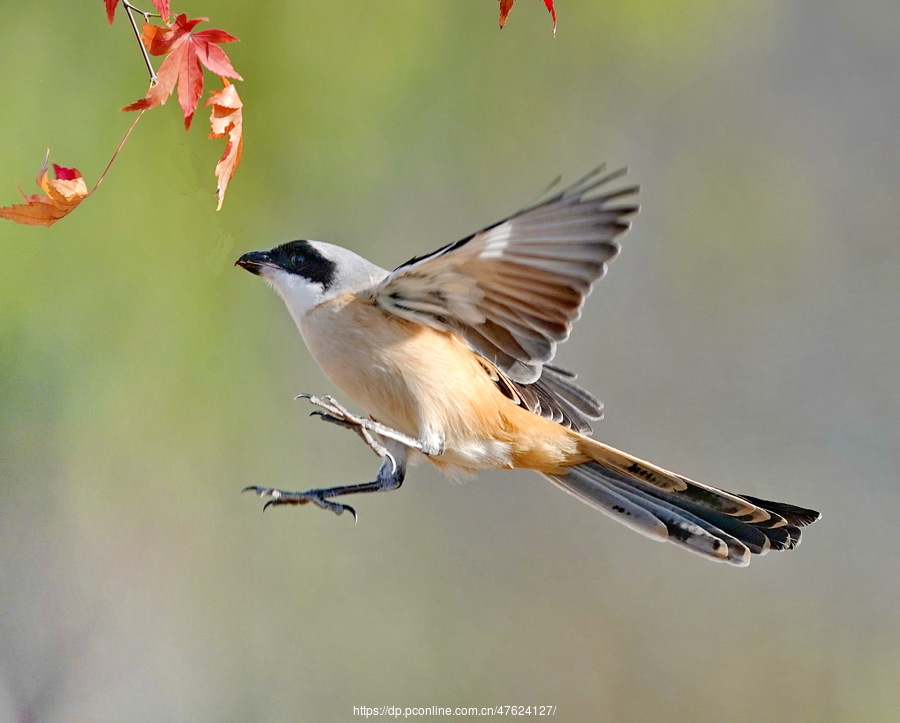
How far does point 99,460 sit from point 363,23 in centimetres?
130

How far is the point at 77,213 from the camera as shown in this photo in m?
2.01

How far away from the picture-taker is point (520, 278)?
3.29ft

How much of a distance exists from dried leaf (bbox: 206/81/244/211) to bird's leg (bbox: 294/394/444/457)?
263mm

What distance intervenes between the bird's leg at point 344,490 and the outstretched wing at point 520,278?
18 cm

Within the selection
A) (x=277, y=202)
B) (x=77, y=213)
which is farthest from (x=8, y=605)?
(x=277, y=202)

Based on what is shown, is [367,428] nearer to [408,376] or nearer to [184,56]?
[408,376]

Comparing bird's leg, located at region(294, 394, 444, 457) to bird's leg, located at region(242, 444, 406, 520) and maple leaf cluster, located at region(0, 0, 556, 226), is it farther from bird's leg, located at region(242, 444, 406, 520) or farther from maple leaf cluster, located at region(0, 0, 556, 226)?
maple leaf cluster, located at region(0, 0, 556, 226)

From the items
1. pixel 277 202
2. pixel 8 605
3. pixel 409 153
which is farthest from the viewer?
pixel 409 153

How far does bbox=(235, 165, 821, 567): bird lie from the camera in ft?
3.11

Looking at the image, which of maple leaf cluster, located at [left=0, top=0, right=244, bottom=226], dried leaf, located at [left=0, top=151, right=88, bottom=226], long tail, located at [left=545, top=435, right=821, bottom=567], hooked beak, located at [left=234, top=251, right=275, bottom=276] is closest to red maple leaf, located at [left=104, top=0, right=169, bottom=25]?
maple leaf cluster, located at [left=0, top=0, right=244, bottom=226]

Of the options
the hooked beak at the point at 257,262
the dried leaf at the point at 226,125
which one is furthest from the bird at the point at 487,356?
the dried leaf at the point at 226,125

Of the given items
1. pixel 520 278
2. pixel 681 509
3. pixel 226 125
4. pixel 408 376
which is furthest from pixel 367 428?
pixel 681 509

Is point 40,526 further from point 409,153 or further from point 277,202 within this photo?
point 409,153

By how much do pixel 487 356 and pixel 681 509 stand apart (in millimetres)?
386
